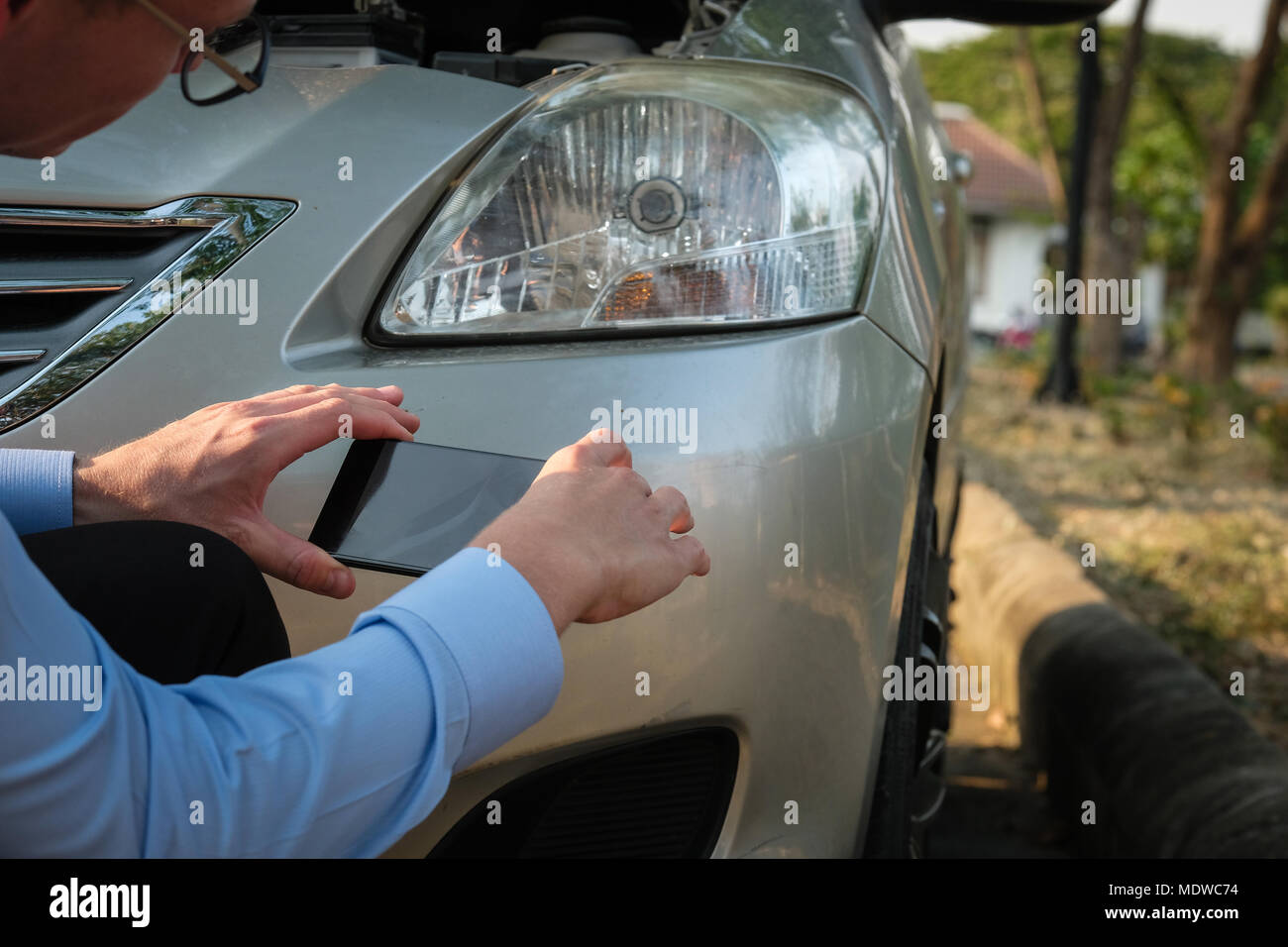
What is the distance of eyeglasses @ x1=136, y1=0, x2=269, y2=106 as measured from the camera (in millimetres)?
1428

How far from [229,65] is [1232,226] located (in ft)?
34.5

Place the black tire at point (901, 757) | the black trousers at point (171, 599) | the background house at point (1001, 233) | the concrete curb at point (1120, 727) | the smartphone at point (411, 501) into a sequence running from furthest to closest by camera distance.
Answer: the background house at point (1001, 233) → the concrete curb at point (1120, 727) → the black tire at point (901, 757) → the smartphone at point (411, 501) → the black trousers at point (171, 599)

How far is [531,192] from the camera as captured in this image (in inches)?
60.4

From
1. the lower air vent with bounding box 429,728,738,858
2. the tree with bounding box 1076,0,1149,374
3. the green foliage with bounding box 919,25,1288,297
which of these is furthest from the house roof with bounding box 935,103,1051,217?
the lower air vent with bounding box 429,728,738,858

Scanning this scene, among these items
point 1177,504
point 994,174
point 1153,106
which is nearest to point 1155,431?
point 1177,504

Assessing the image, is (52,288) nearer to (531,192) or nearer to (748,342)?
(531,192)

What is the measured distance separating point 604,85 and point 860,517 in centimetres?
65

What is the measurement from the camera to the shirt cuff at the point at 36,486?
1304 mm

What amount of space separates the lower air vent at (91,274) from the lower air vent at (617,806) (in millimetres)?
668

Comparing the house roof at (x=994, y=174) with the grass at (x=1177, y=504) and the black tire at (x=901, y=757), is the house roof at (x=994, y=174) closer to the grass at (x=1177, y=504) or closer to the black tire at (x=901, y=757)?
the grass at (x=1177, y=504)

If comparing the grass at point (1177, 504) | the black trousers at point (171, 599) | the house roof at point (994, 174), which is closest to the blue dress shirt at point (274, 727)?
the black trousers at point (171, 599)

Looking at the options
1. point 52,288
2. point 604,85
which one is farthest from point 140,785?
point 604,85

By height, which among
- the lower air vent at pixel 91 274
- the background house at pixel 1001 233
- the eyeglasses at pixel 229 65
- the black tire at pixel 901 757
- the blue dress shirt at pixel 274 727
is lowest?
the black tire at pixel 901 757

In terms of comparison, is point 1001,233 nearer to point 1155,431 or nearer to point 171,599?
point 1155,431
